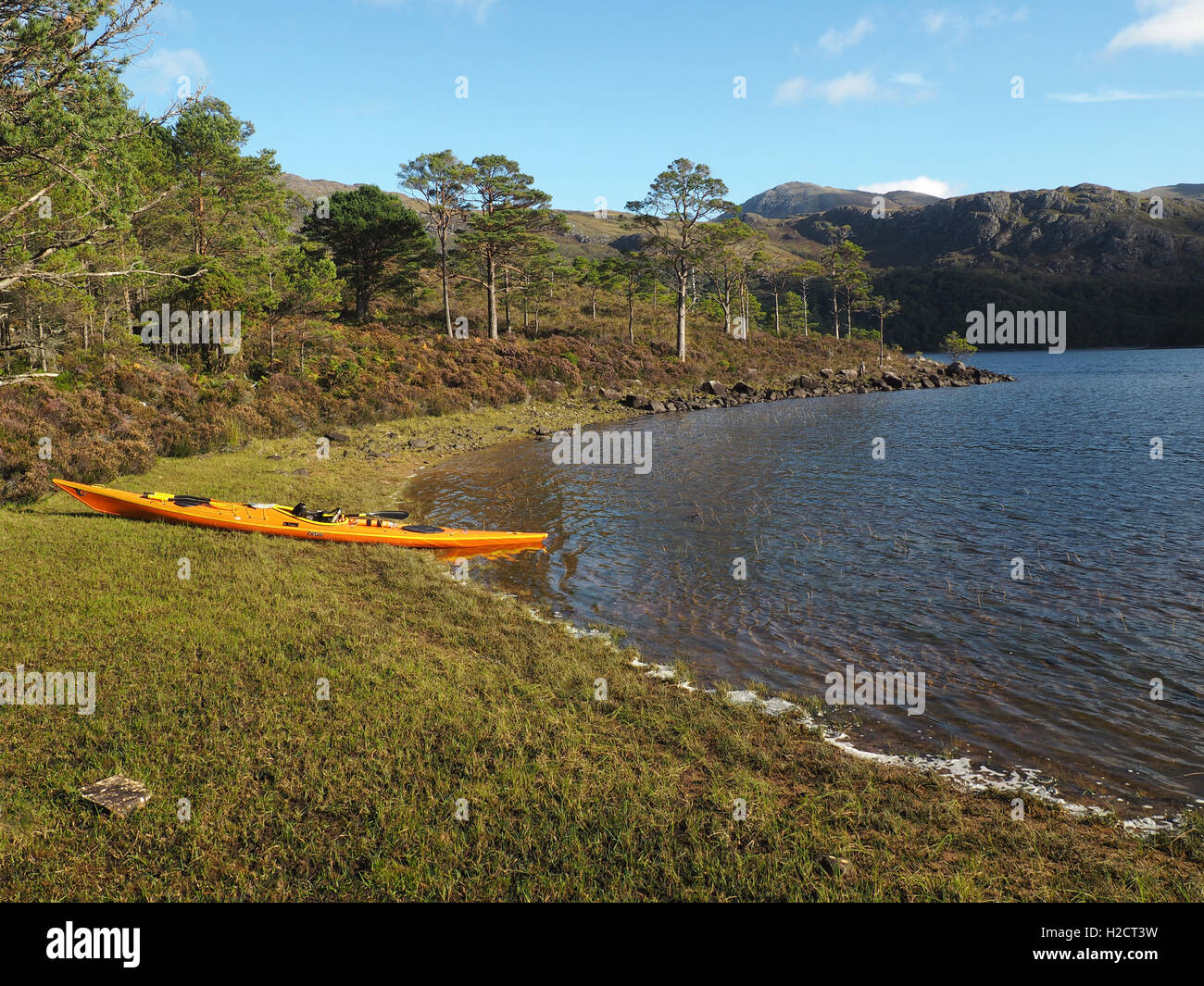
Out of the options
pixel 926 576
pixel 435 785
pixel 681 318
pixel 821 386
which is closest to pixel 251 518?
pixel 435 785

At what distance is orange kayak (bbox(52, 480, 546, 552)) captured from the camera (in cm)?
1636

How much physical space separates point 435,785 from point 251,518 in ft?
39.6

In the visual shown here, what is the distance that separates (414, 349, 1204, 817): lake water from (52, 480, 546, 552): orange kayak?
2548 millimetres

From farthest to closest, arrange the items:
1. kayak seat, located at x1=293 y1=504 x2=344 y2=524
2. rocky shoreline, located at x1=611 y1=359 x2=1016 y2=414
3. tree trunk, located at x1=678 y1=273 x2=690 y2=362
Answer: tree trunk, located at x1=678 y1=273 x2=690 y2=362
rocky shoreline, located at x1=611 y1=359 x2=1016 y2=414
kayak seat, located at x1=293 y1=504 x2=344 y2=524

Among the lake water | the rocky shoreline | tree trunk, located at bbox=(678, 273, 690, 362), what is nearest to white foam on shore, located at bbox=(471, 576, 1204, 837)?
the lake water

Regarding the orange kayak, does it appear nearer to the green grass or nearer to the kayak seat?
the kayak seat

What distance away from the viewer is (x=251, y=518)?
16469 mm

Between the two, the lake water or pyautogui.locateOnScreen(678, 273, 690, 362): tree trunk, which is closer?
the lake water

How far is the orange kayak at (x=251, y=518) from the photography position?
1636 cm

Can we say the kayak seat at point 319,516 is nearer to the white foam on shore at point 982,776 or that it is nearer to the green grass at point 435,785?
the green grass at point 435,785

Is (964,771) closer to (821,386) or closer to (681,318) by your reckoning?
(681,318)

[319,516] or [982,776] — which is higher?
[319,516]
